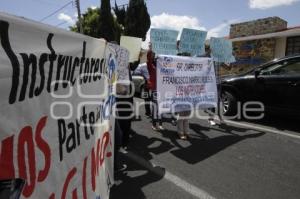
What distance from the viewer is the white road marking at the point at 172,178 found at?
3382 mm

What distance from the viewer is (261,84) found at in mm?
6699

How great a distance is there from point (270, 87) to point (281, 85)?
244mm

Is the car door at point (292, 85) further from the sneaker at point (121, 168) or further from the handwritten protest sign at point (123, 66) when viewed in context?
the sneaker at point (121, 168)

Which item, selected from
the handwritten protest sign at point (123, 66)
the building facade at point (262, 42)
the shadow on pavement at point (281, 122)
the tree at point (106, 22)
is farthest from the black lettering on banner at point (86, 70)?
the tree at point (106, 22)

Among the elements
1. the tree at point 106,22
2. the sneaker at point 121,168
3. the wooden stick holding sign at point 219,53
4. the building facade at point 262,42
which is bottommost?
the sneaker at point 121,168

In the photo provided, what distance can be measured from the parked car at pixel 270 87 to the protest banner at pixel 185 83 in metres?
1.12

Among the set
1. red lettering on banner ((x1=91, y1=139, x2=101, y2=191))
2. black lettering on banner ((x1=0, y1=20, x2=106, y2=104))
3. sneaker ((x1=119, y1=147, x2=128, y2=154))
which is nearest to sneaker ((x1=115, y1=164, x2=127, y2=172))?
sneaker ((x1=119, y1=147, x2=128, y2=154))

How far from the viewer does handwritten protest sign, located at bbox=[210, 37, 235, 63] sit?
6871 mm

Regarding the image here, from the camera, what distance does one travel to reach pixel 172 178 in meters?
3.79

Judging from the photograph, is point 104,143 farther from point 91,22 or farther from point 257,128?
point 91,22

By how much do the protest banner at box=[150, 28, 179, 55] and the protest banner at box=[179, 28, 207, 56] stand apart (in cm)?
24

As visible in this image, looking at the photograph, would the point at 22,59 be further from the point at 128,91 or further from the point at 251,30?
the point at 251,30

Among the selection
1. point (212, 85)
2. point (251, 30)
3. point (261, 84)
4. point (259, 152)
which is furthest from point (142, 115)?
point (251, 30)

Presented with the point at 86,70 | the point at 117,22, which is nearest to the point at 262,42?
the point at 117,22
